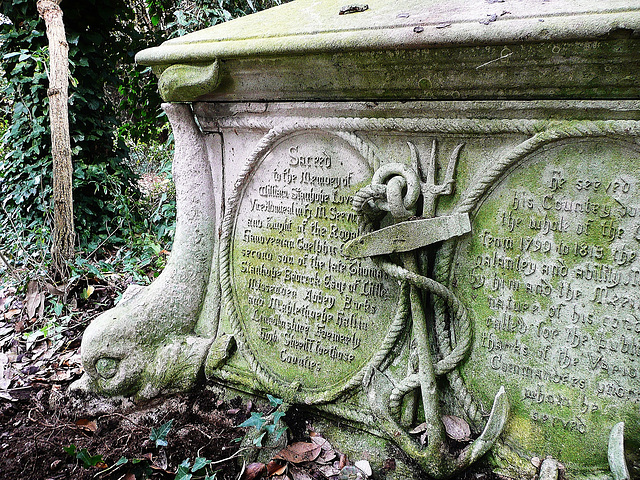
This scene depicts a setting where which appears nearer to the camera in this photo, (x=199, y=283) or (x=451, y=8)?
(x=451, y=8)

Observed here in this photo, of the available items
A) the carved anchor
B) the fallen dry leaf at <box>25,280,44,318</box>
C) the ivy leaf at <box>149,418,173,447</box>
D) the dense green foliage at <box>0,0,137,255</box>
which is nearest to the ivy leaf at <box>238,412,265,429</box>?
the ivy leaf at <box>149,418,173,447</box>

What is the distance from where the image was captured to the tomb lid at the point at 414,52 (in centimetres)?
153

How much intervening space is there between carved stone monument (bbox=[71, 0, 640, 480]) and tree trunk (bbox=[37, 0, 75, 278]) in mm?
1450

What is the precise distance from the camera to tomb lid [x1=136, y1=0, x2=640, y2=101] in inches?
60.3

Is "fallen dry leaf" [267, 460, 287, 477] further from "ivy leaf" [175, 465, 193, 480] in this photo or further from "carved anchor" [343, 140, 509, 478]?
"carved anchor" [343, 140, 509, 478]

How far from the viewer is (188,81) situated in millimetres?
2234

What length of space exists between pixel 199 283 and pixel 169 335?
292mm

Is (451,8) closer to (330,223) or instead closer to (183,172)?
(330,223)

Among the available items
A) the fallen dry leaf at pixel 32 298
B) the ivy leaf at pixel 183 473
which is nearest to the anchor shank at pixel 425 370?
the ivy leaf at pixel 183 473

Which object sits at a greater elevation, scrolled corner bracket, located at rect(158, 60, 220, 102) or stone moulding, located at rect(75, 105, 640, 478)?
scrolled corner bracket, located at rect(158, 60, 220, 102)

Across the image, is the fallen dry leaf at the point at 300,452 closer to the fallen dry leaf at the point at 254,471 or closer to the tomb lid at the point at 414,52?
the fallen dry leaf at the point at 254,471

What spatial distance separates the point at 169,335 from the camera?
8.30 feet

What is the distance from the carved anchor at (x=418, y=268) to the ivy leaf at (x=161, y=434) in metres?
0.86

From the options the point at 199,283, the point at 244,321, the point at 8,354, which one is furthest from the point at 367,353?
the point at 8,354
